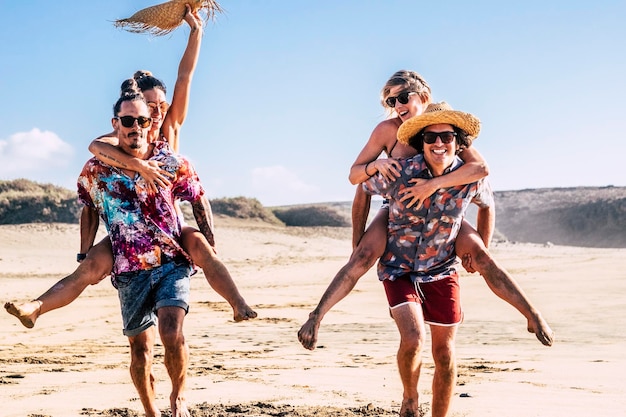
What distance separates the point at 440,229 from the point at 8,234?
76.6 ft

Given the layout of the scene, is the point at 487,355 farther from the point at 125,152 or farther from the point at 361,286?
the point at 361,286

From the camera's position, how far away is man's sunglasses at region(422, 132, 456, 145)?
509 cm

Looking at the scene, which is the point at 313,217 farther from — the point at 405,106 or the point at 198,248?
the point at 198,248

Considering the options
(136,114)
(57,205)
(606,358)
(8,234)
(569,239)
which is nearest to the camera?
(136,114)

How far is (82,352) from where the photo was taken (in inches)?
376

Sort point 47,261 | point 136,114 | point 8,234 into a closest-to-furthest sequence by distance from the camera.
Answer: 1. point 136,114
2. point 47,261
3. point 8,234

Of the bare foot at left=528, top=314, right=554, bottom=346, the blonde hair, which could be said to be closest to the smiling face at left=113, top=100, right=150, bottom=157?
the blonde hair

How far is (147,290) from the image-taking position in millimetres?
5172

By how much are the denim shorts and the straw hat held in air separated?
1.98 metres

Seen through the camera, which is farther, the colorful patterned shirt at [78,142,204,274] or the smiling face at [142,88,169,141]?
the smiling face at [142,88,169,141]

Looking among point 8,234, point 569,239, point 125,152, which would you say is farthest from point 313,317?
point 569,239

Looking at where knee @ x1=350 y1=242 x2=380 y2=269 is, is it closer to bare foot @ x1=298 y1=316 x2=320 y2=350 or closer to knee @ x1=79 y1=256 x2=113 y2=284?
bare foot @ x1=298 y1=316 x2=320 y2=350

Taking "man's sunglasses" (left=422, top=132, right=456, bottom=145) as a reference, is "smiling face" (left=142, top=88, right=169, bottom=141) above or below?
above

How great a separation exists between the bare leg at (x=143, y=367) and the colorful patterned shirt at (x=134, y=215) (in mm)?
492
